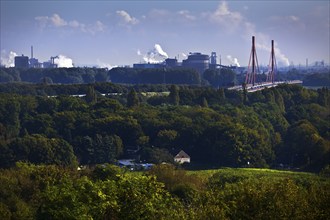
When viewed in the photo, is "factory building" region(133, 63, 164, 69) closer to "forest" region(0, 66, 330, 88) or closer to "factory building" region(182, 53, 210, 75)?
"factory building" region(182, 53, 210, 75)

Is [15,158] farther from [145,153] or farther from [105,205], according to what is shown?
[105,205]

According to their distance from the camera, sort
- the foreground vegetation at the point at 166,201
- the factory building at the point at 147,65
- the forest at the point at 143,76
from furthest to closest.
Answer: the factory building at the point at 147,65 < the forest at the point at 143,76 < the foreground vegetation at the point at 166,201

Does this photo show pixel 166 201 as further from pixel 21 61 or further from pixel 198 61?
pixel 21 61

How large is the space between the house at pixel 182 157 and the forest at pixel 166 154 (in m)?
0.48

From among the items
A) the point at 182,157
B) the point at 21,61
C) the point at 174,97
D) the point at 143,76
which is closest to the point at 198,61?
the point at 143,76

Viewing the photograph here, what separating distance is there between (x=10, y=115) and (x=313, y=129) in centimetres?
1629

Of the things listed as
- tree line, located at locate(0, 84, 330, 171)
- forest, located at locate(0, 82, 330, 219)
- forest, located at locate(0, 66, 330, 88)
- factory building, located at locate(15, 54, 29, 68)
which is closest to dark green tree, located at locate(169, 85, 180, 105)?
forest, located at locate(0, 82, 330, 219)

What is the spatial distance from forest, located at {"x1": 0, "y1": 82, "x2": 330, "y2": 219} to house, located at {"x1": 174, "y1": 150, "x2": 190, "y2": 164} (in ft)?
1.57

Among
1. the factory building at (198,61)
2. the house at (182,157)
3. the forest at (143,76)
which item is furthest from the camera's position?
the factory building at (198,61)

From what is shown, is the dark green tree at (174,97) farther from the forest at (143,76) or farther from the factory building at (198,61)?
the factory building at (198,61)

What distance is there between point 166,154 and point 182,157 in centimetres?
104

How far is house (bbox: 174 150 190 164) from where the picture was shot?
33.1m

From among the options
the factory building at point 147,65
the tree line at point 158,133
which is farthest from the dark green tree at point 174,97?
the factory building at point 147,65

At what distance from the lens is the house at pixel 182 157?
3312cm
